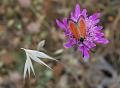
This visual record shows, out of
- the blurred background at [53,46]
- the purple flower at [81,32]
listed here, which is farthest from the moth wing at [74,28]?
the blurred background at [53,46]

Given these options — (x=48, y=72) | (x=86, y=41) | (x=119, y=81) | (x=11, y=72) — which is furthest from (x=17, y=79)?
(x=86, y=41)

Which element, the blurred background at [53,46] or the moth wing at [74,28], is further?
the blurred background at [53,46]

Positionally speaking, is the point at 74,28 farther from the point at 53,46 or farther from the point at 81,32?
the point at 53,46

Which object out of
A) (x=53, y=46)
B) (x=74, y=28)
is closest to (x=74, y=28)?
(x=74, y=28)

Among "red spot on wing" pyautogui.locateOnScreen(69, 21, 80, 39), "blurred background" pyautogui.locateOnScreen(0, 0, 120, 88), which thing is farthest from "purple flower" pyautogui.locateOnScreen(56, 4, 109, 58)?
"blurred background" pyautogui.locateOnScreen(0, 0, 120, 88)

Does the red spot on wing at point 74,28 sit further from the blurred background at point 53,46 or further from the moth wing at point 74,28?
the blurred background at point 53,46

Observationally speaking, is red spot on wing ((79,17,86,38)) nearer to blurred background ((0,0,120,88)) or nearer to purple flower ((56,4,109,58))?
purple flower ((56,4,109,58))
